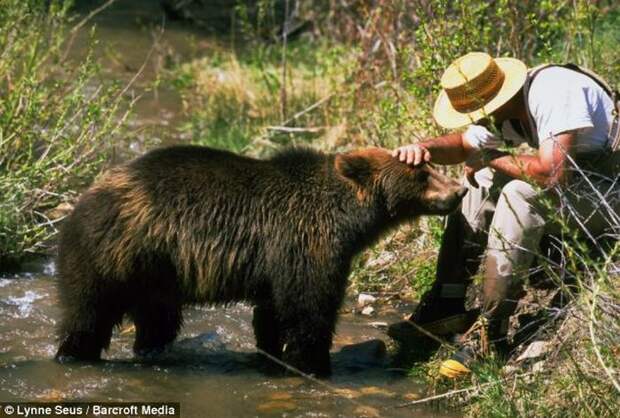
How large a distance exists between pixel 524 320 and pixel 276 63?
24.4ft

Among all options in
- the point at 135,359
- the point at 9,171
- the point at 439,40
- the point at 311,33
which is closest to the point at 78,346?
the point at 135,359

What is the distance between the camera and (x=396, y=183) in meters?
7.38

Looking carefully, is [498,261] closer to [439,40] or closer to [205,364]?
[205,364]

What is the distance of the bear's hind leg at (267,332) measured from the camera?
7426 mm

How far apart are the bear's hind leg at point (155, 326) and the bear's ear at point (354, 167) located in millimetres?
1330

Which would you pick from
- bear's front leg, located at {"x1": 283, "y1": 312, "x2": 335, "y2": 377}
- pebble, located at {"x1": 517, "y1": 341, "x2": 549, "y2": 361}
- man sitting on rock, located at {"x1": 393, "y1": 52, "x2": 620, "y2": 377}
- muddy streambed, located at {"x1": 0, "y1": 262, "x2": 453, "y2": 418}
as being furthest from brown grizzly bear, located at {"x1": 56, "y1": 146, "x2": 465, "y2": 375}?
pebble, located at {"x1": 517, "y1": 341, "x2": 549, "y2": 361}

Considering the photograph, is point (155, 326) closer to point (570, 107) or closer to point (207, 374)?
point (207, 374)

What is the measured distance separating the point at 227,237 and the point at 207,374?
88cm

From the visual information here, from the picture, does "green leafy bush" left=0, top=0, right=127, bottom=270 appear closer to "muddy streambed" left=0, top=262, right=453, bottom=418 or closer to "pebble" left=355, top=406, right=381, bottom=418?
"muddy streambed" left=0, top=262, right=453, bottom=418

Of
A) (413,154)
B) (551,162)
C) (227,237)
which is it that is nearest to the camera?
(551,162)

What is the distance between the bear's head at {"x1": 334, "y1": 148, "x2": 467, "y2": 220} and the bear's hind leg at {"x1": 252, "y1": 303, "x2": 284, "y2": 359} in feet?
3.11

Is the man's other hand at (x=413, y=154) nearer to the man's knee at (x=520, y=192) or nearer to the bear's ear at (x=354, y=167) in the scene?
the bear's ear at (x=354, y=167)

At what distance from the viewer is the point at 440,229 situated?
8828 mm

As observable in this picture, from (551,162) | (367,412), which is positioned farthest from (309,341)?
(551,162)
